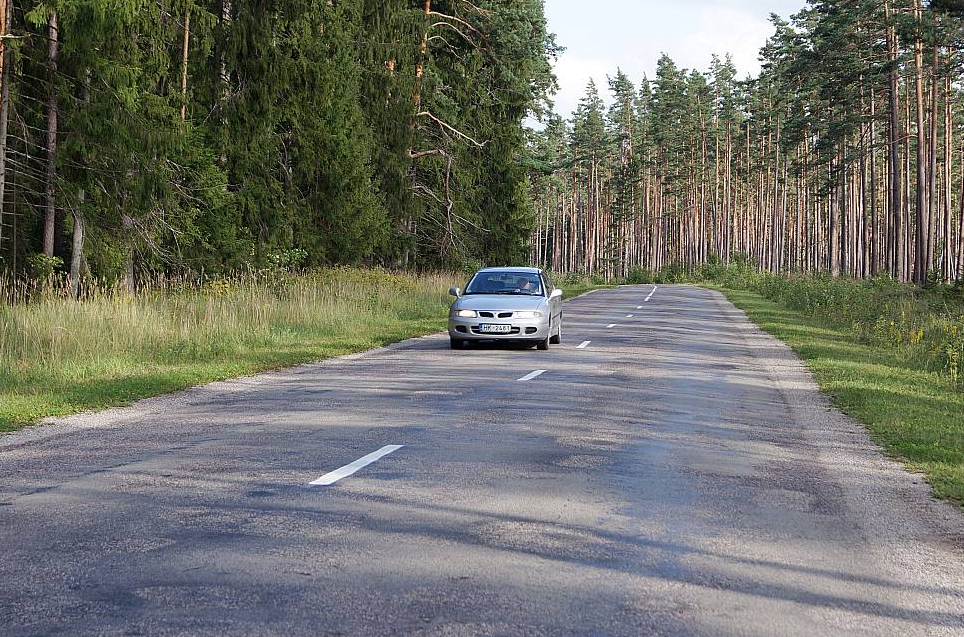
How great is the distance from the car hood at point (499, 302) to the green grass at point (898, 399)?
5.04m

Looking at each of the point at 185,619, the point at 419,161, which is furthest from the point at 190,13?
the point at 185,619

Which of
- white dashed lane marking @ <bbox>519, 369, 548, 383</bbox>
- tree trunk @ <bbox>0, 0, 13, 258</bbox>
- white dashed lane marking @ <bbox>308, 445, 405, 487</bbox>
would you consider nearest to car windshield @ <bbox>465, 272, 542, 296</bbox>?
white dashed lane marking @ <bbox>519, 369, 548, 383</bbox>

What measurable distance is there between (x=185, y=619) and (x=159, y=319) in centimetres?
1574

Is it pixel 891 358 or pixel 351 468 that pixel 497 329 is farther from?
pixel 351 468

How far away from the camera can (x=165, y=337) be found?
18.9 m

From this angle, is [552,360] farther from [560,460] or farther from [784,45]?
[784,45]

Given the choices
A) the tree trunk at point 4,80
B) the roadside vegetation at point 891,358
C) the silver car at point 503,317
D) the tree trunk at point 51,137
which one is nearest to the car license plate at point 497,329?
the silver car at point 503,317

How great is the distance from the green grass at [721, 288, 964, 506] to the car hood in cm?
504

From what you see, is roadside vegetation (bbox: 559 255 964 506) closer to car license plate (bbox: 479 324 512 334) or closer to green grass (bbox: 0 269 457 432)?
car license plate (bbox: 479 324 512 334)

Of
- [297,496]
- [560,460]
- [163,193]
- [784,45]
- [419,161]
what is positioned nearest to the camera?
[297,496]

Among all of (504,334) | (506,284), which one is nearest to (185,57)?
(506,284)

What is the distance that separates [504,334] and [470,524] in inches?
577

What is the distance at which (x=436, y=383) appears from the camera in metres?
15.5

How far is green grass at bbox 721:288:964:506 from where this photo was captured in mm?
9713
